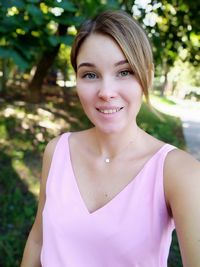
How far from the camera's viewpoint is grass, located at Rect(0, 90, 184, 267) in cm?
365

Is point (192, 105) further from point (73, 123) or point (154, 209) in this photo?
point (154, 209)

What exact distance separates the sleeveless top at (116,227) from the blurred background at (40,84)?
0.57 m

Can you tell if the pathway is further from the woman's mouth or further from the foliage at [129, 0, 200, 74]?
the woman's mouth

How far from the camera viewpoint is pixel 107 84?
1.24 metres

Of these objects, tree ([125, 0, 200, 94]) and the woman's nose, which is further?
tree ([125, 0, 200, 94])

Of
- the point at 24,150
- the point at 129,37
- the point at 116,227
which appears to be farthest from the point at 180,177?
the point at 24,150

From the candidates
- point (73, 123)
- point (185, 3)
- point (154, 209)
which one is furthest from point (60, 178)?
point (73, 123)

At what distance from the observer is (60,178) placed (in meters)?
1.43

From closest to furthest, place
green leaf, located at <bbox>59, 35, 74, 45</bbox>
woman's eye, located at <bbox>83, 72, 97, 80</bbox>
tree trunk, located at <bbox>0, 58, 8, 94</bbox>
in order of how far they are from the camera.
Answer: woman's eye, located at <bbox>83, 72, 97, 80</bbox>
green leaf, located at <bbox>59, 35, 74, 45</bbox>
tree trunk, located at <bbox>0, 58, 8, 94</bbox>

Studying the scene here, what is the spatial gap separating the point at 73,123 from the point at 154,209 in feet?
18.3

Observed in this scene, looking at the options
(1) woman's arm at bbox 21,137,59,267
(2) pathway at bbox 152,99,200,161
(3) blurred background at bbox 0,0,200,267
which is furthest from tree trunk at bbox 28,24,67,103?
(1) woman's arm at bbox 21,137,59,267

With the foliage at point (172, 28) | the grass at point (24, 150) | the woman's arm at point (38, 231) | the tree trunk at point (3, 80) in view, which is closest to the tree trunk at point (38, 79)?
the grass at point (24, 150)

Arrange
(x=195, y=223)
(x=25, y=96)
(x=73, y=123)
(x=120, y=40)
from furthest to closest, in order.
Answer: (x=25, y=96) < (x=73, y=123) < (x=120, y=40) < (x=195, y=223)

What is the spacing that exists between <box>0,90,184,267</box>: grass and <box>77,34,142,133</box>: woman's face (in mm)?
1059
